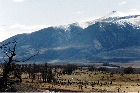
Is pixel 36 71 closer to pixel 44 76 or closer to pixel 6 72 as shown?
pixel 44 76

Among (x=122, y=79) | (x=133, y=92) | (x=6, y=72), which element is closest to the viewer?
(x=6, y=72)

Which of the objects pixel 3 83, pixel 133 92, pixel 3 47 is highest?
pixel 3 47

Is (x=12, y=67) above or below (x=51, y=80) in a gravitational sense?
above

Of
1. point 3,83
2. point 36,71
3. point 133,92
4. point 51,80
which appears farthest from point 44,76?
point 3,83

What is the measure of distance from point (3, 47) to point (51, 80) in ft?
425

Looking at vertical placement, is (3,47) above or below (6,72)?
above

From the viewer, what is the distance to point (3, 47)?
9.78 m

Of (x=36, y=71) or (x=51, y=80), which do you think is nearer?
(x=51, y=80)

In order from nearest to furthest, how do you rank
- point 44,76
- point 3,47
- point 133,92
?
1. point 3,47
2. point 133,92
3. point 44,76

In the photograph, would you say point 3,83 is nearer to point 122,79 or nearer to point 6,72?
point 6,72

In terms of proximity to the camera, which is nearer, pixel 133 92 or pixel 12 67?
pixel 12 67

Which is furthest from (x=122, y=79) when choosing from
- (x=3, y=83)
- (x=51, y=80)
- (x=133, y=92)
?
(x=3, y=83)

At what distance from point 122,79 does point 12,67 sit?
499 ft

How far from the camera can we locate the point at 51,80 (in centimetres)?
13825
